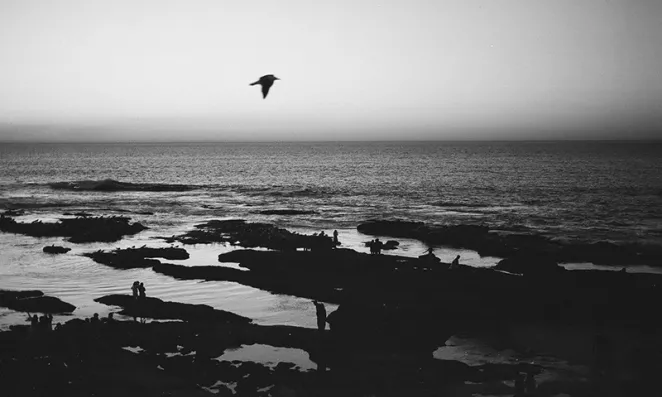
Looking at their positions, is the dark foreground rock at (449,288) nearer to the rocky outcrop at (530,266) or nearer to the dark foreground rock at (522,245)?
the rocky outcrop at (530,266)

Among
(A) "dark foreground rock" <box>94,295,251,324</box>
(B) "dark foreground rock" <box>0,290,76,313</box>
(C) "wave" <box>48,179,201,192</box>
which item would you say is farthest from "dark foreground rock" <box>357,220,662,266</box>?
(C) "wave" <box>48,179,201,192</box>

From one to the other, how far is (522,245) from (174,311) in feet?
75.4

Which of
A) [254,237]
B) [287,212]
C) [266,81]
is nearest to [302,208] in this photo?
[287,212]

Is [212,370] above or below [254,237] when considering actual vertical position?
below

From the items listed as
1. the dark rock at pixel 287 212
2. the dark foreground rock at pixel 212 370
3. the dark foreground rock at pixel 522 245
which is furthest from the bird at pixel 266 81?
the dark rock at pixel 287 212

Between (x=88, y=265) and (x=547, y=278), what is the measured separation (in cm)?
2388

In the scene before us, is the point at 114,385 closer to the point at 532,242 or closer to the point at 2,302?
the point at 2,302

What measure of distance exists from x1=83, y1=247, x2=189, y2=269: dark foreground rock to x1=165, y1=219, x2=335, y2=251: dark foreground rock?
424 cm

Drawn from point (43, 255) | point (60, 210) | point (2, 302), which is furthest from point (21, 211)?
point (2, 302)

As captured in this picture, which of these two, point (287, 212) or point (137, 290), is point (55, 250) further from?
point (287, 212)

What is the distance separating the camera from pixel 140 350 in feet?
55.9

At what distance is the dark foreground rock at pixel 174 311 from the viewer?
797 inches

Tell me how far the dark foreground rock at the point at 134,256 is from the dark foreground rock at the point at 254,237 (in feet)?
13.9

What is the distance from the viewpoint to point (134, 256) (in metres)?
31.0
